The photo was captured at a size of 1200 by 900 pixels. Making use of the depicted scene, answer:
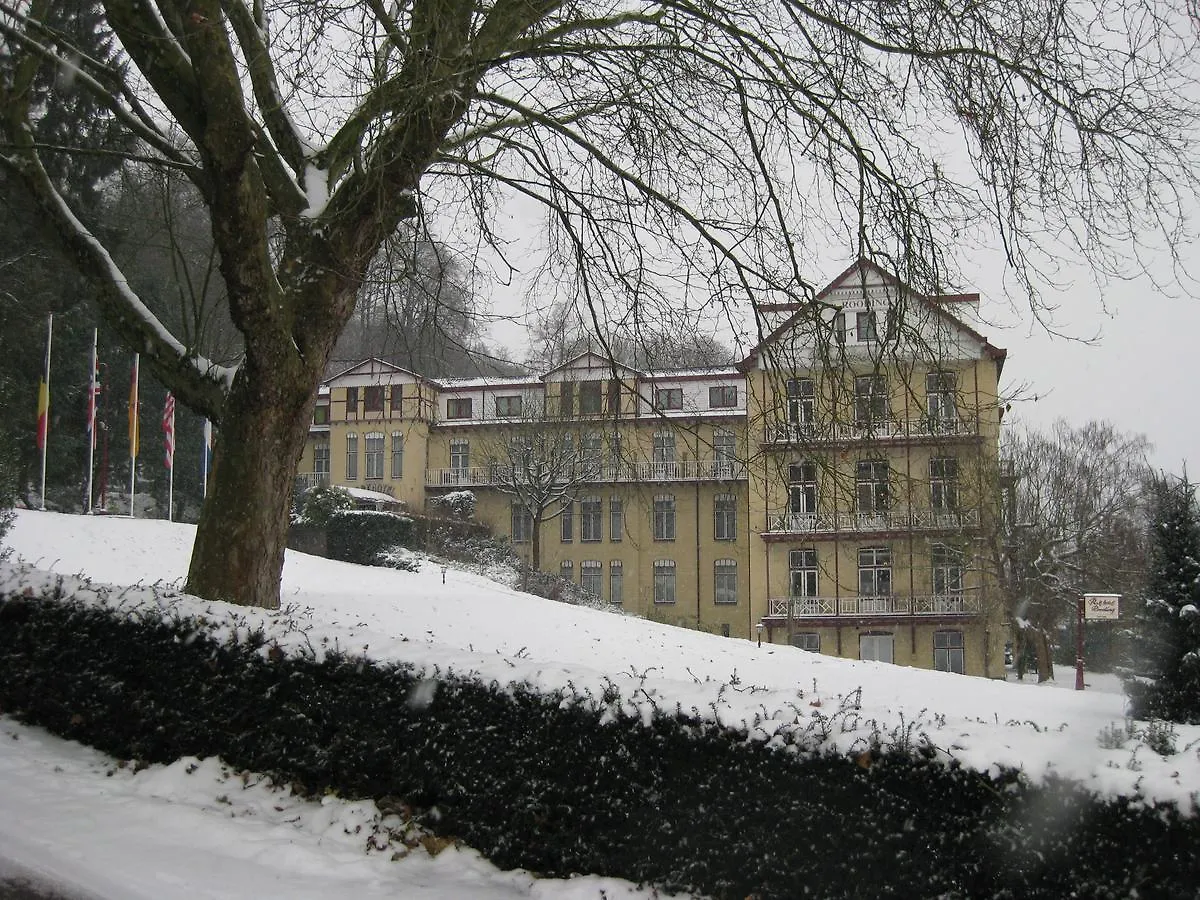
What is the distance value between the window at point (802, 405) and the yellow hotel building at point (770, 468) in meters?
0.03

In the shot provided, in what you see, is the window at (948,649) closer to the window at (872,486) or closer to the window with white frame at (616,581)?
the window with white frame at (616,581)

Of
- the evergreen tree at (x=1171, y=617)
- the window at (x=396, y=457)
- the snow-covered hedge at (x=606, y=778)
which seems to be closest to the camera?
the snow-covered hedge at (x=606, y=778)

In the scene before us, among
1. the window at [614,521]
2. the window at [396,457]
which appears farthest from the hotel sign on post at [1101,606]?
the window at [396,457]

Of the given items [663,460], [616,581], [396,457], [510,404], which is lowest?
[616,581]

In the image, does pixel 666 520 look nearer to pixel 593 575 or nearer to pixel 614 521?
pixel 614 521

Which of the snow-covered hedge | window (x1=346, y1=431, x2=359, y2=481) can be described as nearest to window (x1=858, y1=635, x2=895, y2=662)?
window (x1=346, y1=431, x2=359, y2=481)

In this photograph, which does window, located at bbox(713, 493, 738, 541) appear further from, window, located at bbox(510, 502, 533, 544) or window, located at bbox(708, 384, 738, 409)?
window, located at bbox(510, 502, 533, 544)

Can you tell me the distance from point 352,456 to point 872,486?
38.6m

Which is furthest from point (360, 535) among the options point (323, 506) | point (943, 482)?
point (943, 482)

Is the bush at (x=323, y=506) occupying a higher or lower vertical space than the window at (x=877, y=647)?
higher

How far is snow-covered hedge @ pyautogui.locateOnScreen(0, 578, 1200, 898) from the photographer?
13.5 ft

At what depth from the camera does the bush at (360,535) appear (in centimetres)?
3112

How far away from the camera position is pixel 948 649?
33.5 m

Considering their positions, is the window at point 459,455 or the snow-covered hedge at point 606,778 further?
the window at point 459,455
